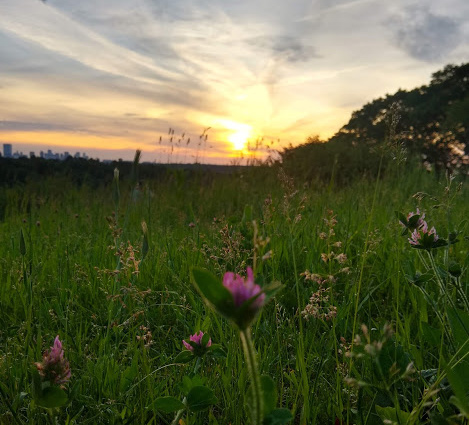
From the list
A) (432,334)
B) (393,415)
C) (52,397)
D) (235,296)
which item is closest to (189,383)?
(52,397)

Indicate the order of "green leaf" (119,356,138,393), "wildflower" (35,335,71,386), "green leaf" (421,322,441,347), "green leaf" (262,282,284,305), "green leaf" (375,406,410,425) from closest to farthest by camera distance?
"green leaf" (262,282,284,305), "wildflower" (35,335,71,386), "green leaf" (375,406,410,425), "green leaf" (421,322,441,347), "green leaf" (119,356,138,393)

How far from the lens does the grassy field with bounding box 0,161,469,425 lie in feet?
3.54

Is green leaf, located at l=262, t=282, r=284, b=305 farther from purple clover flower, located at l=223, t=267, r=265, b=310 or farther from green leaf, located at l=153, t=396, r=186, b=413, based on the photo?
green leaf, located at l=153, t=396, r=186, b=413

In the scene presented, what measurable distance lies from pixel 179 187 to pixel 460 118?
1573 centimetres

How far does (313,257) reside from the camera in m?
2.31

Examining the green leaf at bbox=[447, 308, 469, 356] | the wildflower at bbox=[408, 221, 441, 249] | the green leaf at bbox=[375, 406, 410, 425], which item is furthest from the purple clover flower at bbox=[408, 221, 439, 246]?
the green leaf at bbox=[375, 406, 410, 425]

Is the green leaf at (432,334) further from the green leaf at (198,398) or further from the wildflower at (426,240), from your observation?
the green leaf at (198,398)

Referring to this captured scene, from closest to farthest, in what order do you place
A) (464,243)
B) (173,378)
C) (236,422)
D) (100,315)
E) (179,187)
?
(236,422), (173,378), (100,315), (464,243), (179,187)

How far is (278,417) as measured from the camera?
72 centimetres

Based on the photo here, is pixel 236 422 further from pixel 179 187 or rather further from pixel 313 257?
pixel 179 187

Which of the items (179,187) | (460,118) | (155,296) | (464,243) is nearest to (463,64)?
(460,118)

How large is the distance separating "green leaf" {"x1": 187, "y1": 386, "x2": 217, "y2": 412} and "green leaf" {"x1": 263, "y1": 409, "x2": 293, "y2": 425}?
26 cm

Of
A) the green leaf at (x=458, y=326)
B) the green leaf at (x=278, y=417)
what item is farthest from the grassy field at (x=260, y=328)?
the green leaf at (x=278, y=417)

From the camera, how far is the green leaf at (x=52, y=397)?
0.80 meters
